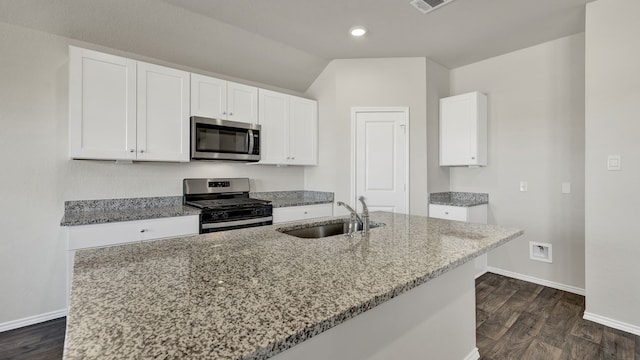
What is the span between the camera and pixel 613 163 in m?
2.29

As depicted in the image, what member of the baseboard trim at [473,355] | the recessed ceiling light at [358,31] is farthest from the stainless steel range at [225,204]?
the baseboard trim at [473,355]

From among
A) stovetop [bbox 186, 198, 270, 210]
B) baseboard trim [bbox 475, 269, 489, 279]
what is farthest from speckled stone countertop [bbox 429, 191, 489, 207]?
stovetop [bbox 186, 198, 270, 210]

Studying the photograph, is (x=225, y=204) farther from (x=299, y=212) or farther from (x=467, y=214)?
(x=467, y=214)

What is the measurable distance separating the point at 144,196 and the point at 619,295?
4.17 metres

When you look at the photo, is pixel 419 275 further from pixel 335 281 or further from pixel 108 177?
pixel 108 177

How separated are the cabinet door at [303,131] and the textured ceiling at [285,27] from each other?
1.68 ft

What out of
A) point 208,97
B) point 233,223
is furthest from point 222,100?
point 233,223

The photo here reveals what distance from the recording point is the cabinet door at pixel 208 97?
2.89 meters

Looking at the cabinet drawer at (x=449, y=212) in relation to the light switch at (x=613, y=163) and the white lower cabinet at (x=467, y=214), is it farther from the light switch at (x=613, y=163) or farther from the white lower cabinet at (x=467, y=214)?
the light switch at (x=613, y=163)

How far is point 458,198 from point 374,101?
1.71 meters

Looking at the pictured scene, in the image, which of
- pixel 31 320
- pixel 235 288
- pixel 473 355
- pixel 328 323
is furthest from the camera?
pixel 31 320

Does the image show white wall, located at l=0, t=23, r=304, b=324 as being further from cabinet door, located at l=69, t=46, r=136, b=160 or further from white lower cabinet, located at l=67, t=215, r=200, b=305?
white lower cabinet, located at l=67, t=215, r=200, b=305

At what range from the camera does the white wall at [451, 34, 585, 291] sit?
300cm

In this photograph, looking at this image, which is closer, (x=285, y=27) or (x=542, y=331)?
(x=542, y=331)
